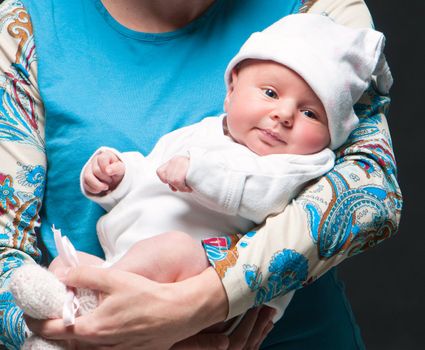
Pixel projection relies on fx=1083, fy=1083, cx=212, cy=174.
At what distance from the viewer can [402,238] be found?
3.87 metres

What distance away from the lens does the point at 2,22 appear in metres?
2.46

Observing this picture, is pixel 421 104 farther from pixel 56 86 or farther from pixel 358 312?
pixel 56 86

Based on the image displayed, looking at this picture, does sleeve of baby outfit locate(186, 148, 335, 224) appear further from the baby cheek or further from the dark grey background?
the dark grey background

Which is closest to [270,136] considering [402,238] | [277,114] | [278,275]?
[277,114]

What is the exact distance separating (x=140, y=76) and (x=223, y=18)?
245 millimetres

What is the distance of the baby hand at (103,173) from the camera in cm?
223

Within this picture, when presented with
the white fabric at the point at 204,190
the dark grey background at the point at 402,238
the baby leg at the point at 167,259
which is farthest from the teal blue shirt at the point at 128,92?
the dark grey background at the point at 402,238

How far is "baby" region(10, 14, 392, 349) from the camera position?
2092mm

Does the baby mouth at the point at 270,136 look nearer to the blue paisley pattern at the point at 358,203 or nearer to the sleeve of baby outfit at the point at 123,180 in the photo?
the blue paisley pattern at the point at 358,203

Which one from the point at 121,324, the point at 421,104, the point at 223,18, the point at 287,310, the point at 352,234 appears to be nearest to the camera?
the point at 121,324

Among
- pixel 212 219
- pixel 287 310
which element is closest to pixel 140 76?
pixel 212 219

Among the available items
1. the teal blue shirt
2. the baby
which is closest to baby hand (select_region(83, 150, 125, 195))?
the baby

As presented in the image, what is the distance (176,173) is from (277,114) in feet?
0.78

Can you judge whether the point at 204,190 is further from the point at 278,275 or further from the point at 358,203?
the point at 358,203
